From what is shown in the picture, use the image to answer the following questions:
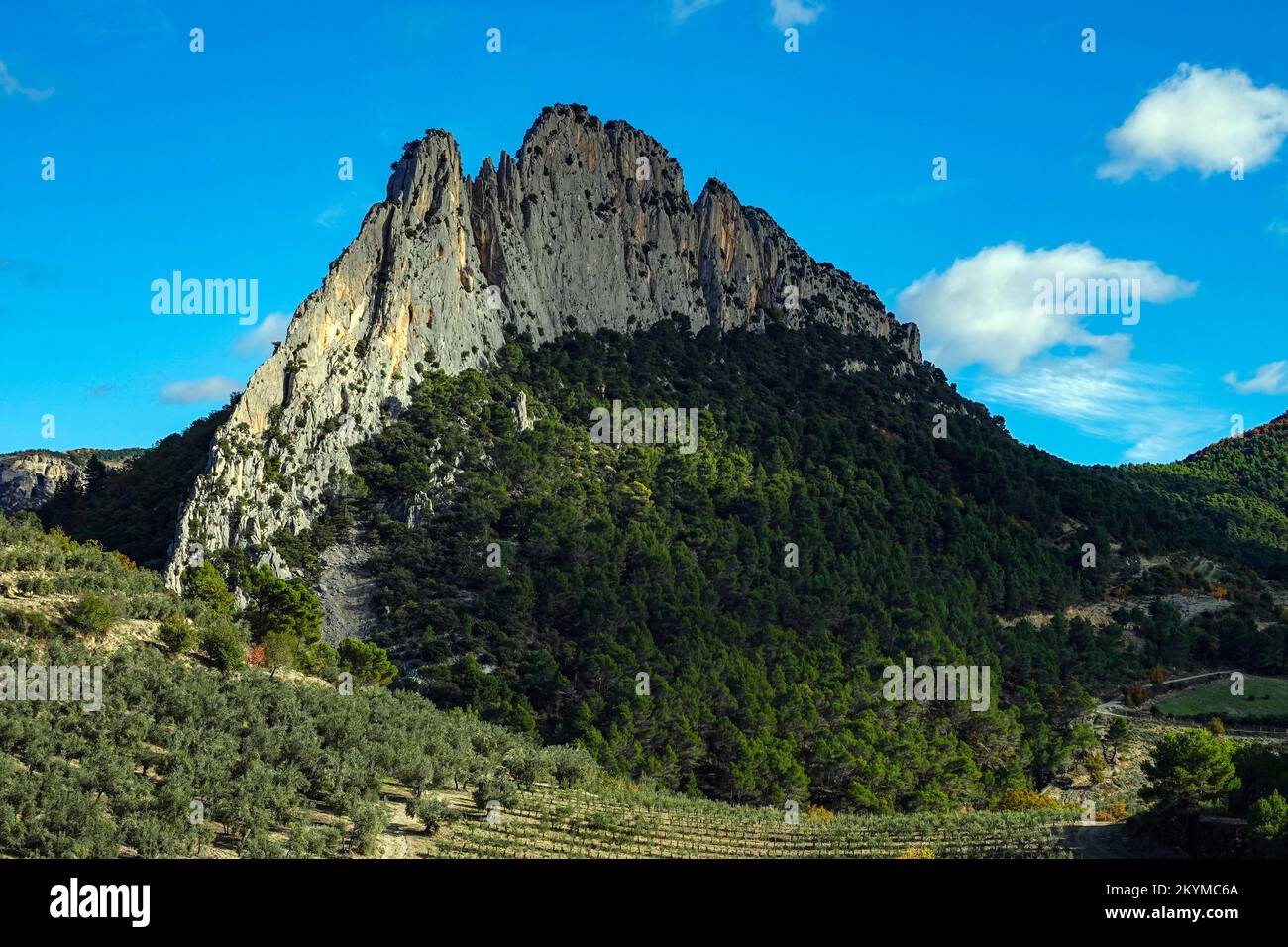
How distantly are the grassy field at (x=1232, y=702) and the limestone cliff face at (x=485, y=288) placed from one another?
51116 mm

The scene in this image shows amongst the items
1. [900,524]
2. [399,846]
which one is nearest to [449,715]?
[399,846]

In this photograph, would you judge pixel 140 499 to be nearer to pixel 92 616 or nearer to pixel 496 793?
pixel 92 616

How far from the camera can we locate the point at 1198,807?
33031 millimetres

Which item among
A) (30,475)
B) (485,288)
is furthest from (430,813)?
(30,475)

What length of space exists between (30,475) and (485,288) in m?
45.8

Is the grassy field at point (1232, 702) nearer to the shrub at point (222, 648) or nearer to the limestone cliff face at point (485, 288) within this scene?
the limestone cliff face at point (485, 288)

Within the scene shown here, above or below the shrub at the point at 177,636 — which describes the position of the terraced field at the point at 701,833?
below

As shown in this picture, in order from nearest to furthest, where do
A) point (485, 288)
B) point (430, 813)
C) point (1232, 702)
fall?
point (430, 813) < point (1232, 702) < point (485, 288)

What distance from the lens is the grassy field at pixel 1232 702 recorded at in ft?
210

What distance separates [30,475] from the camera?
9231cm

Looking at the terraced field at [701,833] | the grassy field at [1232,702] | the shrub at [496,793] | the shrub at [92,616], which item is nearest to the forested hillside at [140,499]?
the shrub at [92,616]

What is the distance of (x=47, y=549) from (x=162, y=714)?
1243 centimetres
